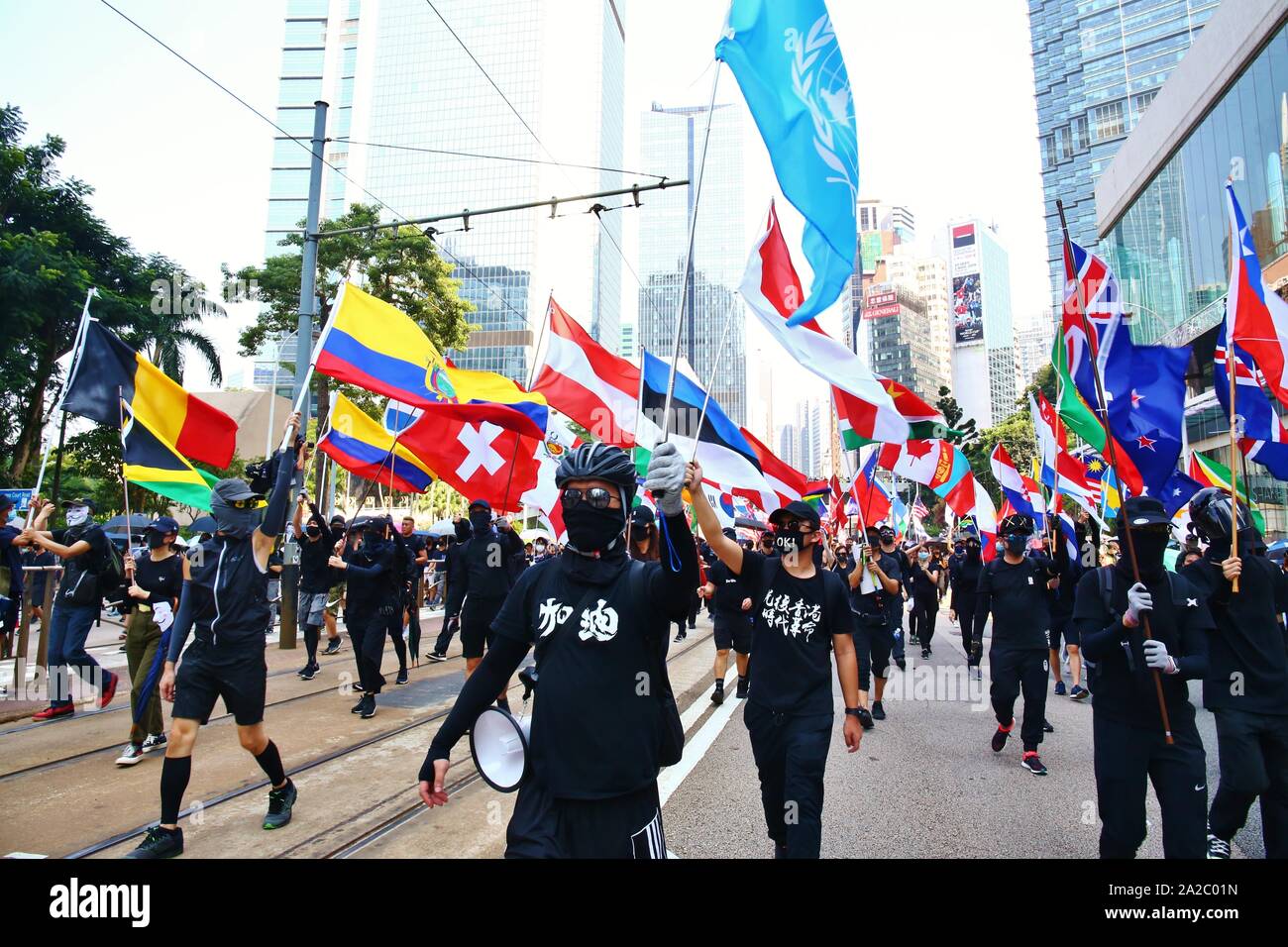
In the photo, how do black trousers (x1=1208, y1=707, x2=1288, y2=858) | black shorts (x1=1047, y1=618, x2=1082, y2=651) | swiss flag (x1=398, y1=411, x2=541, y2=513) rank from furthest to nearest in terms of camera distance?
black shorts (x1=1047, y1=618, x2=1082, y2=651) → swiss flag (x1=398, y1=411, x2=541, y2=513) → black trousers (x1=1208, y1=707, x2=1288, y2=858)

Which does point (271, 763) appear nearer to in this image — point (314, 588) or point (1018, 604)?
point (314, 588)

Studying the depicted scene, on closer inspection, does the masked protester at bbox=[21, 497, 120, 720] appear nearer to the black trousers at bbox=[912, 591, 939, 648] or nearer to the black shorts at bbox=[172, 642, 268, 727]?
the black shorts at bbox=[172, 642, 268, 727]

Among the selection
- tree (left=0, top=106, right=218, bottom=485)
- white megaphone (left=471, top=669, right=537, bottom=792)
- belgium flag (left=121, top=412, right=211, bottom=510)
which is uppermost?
tree (left=0, top=106, right=218, bottom=485)

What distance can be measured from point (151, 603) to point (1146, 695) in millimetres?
6959

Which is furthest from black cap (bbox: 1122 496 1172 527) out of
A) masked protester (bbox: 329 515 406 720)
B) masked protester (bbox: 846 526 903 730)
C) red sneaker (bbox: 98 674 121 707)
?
red sneaker (bbox: 98 674 121 707)

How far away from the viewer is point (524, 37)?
278ft

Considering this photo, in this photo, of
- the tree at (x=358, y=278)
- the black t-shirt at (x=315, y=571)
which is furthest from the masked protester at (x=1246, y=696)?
the tree at (x=358, y=278)

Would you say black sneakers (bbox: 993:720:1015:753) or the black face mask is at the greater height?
the black face mask

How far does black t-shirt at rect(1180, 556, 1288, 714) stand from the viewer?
3682 mm

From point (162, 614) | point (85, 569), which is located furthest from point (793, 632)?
point (85, 569)

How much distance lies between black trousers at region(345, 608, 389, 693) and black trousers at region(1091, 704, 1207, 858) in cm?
606

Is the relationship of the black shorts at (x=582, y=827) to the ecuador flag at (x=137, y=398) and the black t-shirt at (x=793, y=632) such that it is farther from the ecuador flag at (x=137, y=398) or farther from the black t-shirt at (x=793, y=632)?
the ecuador flag at (x=137, y=398)
